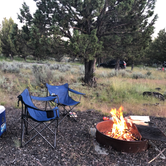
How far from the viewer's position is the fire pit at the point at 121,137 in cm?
217

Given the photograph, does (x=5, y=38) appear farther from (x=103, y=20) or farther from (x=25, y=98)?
(x=25, y=98)

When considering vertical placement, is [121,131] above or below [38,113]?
below

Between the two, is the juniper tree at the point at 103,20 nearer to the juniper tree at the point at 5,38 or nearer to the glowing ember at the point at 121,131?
the glowing ember at the point at 121,131

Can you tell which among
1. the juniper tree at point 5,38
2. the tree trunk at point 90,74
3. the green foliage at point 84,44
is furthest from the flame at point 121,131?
the juniper tree at point 5,38

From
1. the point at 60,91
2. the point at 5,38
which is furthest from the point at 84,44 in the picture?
the point at 5,38

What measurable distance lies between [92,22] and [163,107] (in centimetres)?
429

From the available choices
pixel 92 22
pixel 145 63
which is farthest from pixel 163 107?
pixel 145 63

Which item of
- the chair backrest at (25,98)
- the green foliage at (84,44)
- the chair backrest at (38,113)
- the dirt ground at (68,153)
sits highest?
the green foliage at (84,44)

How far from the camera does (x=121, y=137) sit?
244 centimetres

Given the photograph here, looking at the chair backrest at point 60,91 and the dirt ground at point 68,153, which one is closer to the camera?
the dirt ground at point 68,153

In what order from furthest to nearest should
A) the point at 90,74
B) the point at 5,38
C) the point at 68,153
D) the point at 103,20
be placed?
the point at 5,38
the point at 90,74
the point at 103,20
the point at 68,153

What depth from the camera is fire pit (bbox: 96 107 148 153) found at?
2166mm

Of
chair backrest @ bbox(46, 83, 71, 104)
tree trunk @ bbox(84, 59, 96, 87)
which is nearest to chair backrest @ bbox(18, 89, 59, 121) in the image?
chair backrest @ bbox(46, 83, 71, 104)

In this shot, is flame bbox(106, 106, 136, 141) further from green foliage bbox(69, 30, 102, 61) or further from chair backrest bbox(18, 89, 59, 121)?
green foliage bbox(69, 30, 102, 61)
